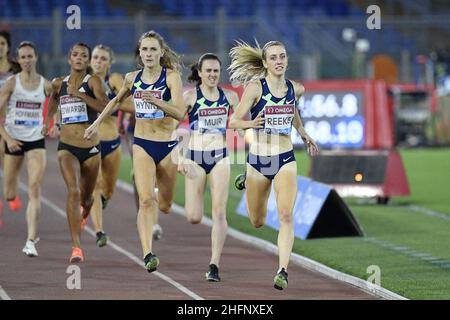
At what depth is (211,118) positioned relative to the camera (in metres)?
12.4

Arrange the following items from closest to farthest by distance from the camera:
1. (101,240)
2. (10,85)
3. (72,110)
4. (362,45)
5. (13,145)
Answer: (72,110), (13,145), (10,85), (101,240), (362,45)

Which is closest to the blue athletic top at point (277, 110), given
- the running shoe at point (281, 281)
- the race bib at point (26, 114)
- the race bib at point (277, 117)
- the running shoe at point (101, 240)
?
the race bib at point (277, 117)

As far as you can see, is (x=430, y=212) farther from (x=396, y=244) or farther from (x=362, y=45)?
(x=362, y=45)

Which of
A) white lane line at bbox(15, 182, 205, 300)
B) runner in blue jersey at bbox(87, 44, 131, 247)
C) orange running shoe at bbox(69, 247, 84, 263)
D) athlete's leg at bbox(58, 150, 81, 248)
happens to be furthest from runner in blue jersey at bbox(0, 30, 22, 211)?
orange running shoe at bbox(69, 247, 84, 263)

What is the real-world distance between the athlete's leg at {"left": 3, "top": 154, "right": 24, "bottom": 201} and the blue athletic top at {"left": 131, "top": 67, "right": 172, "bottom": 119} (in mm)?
2732

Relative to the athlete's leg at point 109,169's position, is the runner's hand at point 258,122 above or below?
above

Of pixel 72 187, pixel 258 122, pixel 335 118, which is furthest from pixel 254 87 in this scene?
pixel 335 118

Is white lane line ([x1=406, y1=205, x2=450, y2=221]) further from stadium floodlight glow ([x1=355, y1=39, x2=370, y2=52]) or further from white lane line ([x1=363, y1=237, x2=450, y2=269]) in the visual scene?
stadium floodlight glow ([x1=355, y1=39, x2=370, y2=52])

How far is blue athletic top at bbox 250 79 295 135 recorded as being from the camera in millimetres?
11375

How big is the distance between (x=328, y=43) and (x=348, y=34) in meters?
1.56

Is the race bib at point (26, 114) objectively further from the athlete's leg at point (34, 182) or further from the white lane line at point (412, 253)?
the white lane line at point (412, 253)

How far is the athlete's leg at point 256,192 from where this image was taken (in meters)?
11.7

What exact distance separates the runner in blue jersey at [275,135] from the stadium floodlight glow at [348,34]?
85.9ft
